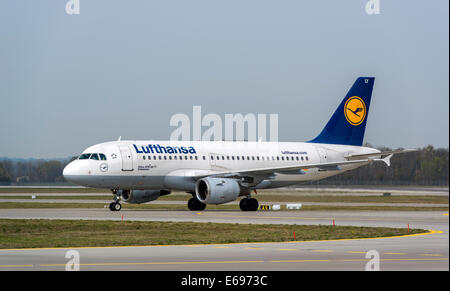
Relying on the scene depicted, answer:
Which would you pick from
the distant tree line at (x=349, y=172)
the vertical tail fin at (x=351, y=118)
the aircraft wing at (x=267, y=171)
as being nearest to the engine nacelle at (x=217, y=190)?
the aircraft wing at (x=267, y=171)

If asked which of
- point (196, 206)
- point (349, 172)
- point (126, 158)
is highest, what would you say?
point (126, 158)

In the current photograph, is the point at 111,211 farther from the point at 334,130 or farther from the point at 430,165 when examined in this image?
the point at 430,165

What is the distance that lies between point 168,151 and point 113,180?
4.23 meters

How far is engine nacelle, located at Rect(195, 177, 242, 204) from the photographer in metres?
48.5

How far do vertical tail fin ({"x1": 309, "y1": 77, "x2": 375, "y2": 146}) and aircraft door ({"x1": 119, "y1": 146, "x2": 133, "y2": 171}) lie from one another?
15.5 m

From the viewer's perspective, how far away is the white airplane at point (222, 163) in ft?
160

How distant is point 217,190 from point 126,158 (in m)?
5.63

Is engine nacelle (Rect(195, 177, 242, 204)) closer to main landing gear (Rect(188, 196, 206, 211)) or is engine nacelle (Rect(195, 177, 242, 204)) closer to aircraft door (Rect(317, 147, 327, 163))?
main landing gear (Rect(188, 196, 206, 211))

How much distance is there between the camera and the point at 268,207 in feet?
177

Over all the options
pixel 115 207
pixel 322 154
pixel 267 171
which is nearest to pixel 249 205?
pixel 267 171

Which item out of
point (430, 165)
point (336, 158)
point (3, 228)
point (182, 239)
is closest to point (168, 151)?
point (336, 158)

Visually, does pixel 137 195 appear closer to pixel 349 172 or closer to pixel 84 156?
pixel 84 156

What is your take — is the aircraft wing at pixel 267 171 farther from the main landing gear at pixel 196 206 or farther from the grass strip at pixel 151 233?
the grass strip at pixel 151 233

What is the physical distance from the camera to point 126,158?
49281 millimetres
